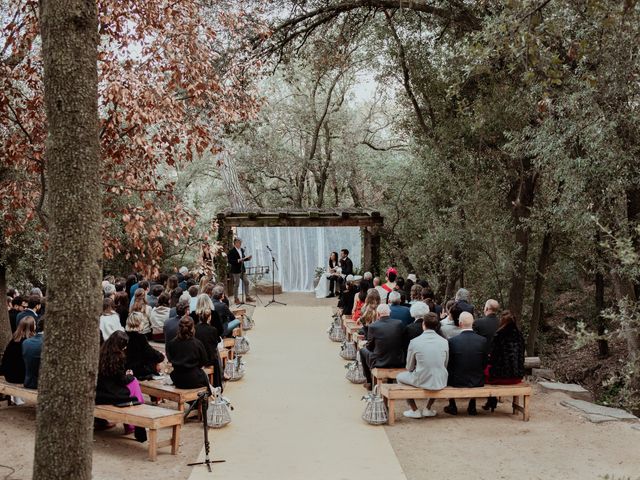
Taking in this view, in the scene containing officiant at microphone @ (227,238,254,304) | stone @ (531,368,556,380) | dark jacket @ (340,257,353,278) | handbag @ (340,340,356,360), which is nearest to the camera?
stone @ (531,368,556,380)

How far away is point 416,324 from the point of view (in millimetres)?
9109

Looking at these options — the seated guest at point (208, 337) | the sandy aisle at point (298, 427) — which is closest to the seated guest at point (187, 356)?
the seated guest at point (208, 337)

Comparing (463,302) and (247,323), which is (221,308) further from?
(247,323)

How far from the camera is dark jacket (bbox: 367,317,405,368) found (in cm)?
901

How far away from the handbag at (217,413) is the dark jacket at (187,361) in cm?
24

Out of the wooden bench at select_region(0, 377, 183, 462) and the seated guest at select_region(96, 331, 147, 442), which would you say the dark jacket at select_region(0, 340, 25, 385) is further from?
the seated guest at select_region(96, 331, 147, 442)

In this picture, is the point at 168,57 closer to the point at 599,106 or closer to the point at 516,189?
the point at 599,106

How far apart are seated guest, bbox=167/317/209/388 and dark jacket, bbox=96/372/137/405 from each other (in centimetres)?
88

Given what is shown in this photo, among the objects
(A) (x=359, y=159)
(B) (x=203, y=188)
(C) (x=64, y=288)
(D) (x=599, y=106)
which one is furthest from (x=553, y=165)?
(B) (x=203, y=188)

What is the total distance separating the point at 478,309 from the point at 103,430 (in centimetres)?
1029

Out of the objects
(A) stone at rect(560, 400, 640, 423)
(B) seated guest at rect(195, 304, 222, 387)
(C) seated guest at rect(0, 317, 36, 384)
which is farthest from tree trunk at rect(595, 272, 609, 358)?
(C) seated guest at rect(0, 317, 36, 384)

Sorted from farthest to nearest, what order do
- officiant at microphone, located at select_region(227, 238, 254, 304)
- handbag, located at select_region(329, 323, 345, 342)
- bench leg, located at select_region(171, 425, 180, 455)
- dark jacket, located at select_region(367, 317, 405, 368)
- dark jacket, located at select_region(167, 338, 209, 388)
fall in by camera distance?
1. officiant at microphone, located at select_region(227, 238, 254, 304)
2. handbag, located at select_region(329, 323, 345, 342)
3. dark jacket, located at select_region(367, 317, 405, 368)
4. dark jacket, located at select_region(167, 338, 209, 388)
5. bench leg, located at select_region(171, 425, 180, 455)

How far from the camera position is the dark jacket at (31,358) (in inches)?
298

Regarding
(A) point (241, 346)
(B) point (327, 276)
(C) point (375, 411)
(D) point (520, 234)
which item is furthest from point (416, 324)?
(B) point (327, 276)
